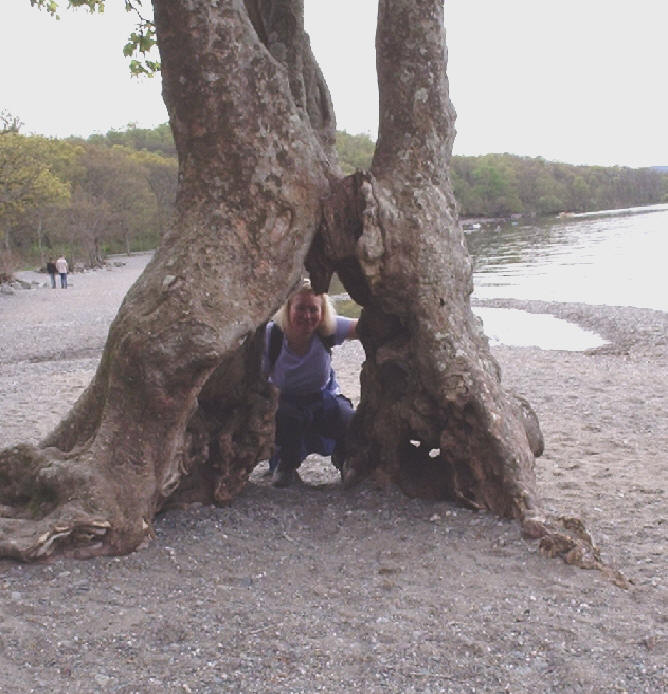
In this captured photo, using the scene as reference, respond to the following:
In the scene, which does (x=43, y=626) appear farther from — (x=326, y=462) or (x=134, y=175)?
(x=134, y=175)

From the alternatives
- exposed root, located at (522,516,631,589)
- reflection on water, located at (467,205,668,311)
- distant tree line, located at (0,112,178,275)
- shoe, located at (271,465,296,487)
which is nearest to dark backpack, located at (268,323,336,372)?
shoe, located at (271,465,296,487)

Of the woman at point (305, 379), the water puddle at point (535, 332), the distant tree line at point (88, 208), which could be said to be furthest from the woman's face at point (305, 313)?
the distant tree line at point (88, 208)

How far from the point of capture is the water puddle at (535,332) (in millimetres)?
Answer: 25203

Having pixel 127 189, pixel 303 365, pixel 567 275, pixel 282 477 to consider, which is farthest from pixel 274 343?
pixel 127 189

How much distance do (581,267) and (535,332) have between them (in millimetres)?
28149

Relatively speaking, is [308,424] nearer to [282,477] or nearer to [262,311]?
[282,477]

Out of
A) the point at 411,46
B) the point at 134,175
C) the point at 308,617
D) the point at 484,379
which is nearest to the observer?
the point at 308,617

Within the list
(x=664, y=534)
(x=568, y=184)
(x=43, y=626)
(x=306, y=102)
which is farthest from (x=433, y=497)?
(x=568, y=184)

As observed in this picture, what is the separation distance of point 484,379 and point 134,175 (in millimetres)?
88922

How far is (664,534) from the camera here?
22.3ft

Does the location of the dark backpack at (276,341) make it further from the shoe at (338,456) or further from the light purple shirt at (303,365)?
the shoe at (338,456)

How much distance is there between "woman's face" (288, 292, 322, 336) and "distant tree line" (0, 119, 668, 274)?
1228mm

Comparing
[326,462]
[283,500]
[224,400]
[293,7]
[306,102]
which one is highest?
[293,7]

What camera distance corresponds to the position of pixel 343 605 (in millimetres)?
4953
